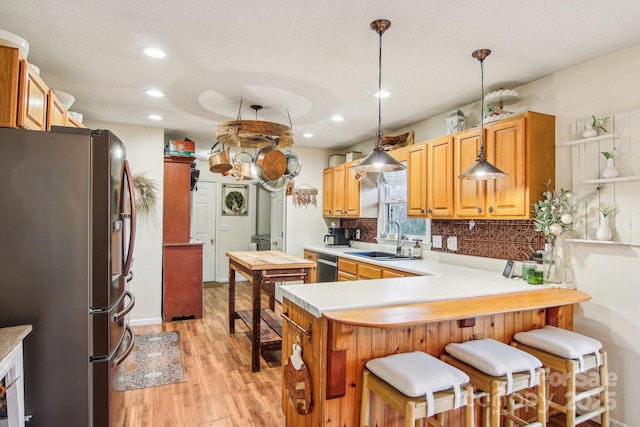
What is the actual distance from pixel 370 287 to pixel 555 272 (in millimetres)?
1457

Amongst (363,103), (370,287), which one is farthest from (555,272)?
(363,103)

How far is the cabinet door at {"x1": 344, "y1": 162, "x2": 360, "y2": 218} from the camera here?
4.93 meters

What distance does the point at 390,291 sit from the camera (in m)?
2.17

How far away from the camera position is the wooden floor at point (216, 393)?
2459mm

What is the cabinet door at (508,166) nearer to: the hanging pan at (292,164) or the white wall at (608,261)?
the white wall at (608,261)

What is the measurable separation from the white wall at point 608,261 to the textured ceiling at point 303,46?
14 centimetres

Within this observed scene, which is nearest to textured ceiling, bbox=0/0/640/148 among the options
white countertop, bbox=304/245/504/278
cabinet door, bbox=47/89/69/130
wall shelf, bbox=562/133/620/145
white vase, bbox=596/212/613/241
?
cabinet door, bbox=47/89/69/130

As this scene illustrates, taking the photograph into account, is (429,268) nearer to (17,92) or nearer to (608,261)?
(608,261)

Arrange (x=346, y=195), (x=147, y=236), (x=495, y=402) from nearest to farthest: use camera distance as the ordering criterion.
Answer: (x=495, y=402) < (x=147, y=236) < (x=346, y=195)

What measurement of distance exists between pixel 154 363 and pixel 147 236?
1.76 m

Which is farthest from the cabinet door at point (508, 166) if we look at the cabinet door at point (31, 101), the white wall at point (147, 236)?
the white wall at point (147, 236)

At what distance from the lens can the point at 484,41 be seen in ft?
7.49

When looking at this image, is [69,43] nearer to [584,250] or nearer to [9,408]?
[9,408]

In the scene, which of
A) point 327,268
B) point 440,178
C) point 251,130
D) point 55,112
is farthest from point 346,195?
point 55,112
